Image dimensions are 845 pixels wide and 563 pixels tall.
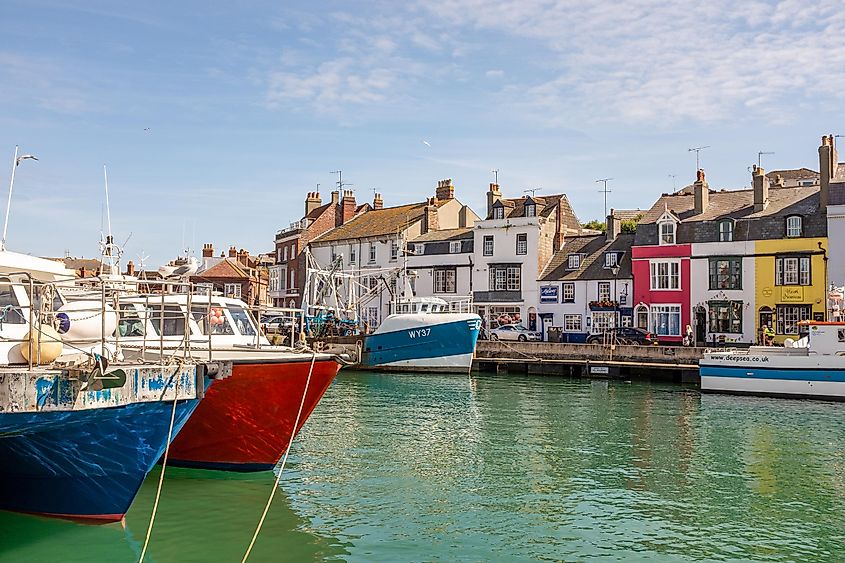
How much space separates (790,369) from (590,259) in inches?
888

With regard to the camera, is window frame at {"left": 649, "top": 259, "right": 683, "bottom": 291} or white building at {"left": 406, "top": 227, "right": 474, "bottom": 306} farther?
white building at {"left": 406, "top": 227, "right": 474, "bottom": 306}

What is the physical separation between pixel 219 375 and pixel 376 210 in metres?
59.8

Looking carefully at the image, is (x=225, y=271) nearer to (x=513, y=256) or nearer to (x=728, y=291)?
(x=513, y=256)

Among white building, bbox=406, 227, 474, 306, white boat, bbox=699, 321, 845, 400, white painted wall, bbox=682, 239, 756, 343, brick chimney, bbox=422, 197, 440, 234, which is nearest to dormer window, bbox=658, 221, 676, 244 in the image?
white painted wall, bbox=682, 239, 756, 343

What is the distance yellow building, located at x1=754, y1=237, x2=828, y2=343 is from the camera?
44281mm

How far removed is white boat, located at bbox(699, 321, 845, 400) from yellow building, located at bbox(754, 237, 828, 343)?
10641 millimetres

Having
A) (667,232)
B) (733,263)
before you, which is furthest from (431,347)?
(733,263)

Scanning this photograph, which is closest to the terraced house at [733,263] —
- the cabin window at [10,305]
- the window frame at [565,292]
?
the window frame at [565,292]

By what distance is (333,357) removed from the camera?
51.6 ft

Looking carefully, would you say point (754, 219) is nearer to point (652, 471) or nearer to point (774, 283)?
point (774, 283)

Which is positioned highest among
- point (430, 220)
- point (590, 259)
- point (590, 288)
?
point (430, 220)

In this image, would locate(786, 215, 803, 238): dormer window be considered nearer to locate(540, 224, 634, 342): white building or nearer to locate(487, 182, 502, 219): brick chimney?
locate(540, 224, 634, 342): white building

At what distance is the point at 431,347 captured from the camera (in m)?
44.2

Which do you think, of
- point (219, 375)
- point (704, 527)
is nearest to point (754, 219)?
point (704, 527)
